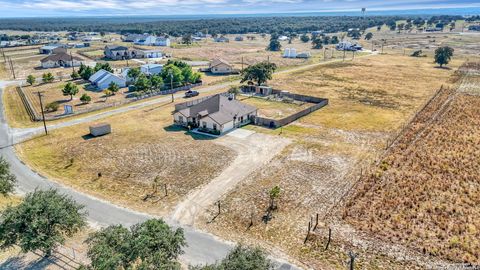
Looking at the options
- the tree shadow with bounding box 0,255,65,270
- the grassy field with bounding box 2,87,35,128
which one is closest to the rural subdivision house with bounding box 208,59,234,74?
the grassy field with bounding box 2,87,35,128

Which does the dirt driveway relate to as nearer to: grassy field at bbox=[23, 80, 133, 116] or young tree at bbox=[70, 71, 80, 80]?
grassy field at bbox=[23, 80, 133, 116]

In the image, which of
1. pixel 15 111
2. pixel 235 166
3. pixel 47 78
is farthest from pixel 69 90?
pixel 235 166

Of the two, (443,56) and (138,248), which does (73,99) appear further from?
(443,56)

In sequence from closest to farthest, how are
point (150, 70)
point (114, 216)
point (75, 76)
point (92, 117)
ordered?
point (114, 216)
point (92, 117)
point (75, 76)
point (150, 70)

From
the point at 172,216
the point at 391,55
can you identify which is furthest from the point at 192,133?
the point at 391,55

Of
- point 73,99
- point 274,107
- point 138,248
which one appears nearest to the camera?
point 138,248

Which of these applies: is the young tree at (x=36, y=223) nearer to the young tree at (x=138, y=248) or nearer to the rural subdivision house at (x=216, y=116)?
the young tree at (x=138, y=248)
